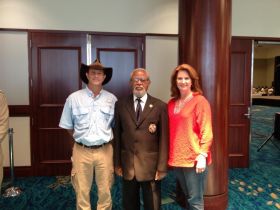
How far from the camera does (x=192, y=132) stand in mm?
2105

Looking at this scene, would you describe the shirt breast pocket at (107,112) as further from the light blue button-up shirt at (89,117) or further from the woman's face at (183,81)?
the woman's face at (183,81)

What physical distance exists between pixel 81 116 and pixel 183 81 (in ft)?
3.05

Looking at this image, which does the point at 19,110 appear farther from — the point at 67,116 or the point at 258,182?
the point at 258,182

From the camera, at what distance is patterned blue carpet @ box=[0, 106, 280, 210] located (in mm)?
3068

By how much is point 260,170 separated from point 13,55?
418cm

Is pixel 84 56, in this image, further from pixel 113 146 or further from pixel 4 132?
pixel 113 146

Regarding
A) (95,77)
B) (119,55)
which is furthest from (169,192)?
(119,55)

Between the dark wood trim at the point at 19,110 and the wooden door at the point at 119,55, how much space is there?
1.18 metres

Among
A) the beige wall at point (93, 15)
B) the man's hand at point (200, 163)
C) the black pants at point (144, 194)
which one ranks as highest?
the beige wall at point (93, 15)

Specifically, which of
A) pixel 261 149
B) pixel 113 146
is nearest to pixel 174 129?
pixel 113 146

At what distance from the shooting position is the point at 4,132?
274 cm

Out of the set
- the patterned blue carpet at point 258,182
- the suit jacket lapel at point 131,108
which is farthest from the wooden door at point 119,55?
the patterned blue carpet at point 258,182

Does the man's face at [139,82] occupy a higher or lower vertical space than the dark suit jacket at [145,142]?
higher

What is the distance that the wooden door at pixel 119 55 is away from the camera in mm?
4012
